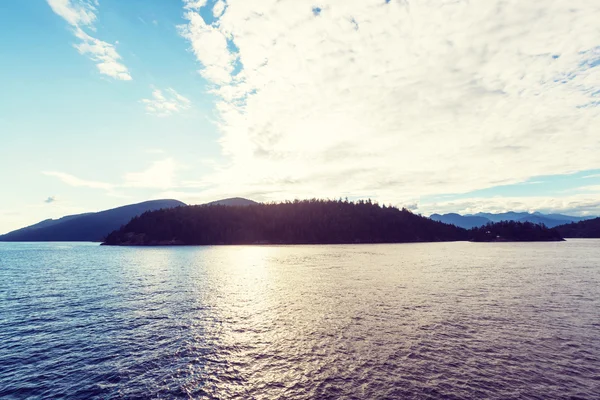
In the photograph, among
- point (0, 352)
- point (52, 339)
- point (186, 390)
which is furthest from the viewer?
point (52, 339)

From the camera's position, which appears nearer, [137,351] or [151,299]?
[137,351]

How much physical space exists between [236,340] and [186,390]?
1324 centimetres

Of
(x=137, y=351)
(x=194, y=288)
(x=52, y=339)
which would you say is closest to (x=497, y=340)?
(x=137, y=351)

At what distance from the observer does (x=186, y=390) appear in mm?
27125

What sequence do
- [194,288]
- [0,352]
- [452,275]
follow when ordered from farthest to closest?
1. [452,275]
2. [194,288]
3. [0,352]

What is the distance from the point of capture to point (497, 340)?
124ft

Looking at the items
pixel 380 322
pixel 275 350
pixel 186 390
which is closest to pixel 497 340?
pixel 380 322

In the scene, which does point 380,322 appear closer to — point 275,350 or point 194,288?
point 275,350

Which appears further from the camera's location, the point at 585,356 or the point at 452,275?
the point at 452,275

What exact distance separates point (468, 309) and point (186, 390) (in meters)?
47.5

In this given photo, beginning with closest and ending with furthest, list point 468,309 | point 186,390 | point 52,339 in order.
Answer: point 186,390 < point 52,339 < point 468,309

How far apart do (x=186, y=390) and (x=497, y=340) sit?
A: 3660 centimetres

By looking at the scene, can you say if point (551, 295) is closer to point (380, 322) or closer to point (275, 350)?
point (380, 322)

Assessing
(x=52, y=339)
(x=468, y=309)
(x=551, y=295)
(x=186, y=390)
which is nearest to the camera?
(x=186, y=390)
